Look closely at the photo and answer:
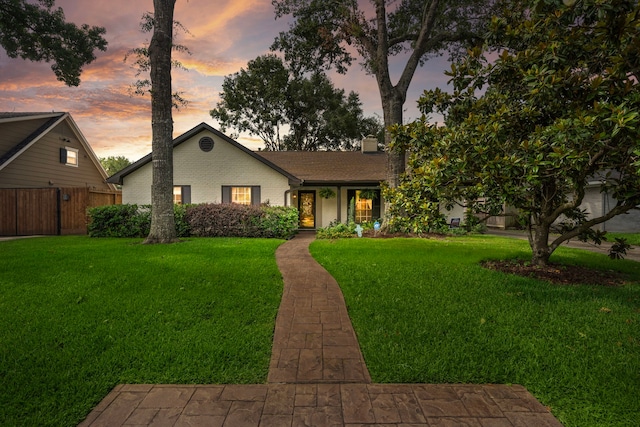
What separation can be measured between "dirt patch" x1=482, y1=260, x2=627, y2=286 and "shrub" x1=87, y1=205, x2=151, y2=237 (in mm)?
11982

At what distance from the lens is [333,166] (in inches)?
711

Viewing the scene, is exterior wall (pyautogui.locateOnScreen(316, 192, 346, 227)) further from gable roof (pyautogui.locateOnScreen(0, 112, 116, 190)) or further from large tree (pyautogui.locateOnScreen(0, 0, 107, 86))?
gable roof (pyautogui.locateOnScreen(0, 112, 116, 190))

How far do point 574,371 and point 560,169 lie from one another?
9.33 feet

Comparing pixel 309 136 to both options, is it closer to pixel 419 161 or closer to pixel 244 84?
pixel 244 84

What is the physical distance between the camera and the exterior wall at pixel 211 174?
1518 centimetres

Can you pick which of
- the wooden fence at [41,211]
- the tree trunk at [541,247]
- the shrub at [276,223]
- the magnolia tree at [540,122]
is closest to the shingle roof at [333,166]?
the shrub at [276,223]

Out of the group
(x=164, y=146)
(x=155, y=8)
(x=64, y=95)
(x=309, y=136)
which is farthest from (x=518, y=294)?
(x=309, y=136)

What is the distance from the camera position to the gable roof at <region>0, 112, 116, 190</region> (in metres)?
14.3

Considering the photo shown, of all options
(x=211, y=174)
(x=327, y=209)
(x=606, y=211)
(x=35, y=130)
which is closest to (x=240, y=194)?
(x=211, y=174)

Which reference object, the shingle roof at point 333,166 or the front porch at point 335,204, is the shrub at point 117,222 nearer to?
the front porch at point 335,204

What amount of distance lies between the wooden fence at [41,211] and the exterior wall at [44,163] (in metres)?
1.11

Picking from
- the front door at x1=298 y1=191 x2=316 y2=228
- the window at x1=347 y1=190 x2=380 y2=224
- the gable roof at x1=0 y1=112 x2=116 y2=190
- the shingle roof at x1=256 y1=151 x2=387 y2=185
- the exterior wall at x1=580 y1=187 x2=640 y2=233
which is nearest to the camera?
the gable roof at x1=0 y1=112 x2=116 y2=190

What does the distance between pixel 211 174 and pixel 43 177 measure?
8.92 metres

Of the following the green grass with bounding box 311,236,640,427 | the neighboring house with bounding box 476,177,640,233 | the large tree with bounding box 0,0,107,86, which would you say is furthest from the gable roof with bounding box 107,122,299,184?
the neighboring house with bounding box 476,177,640,233
